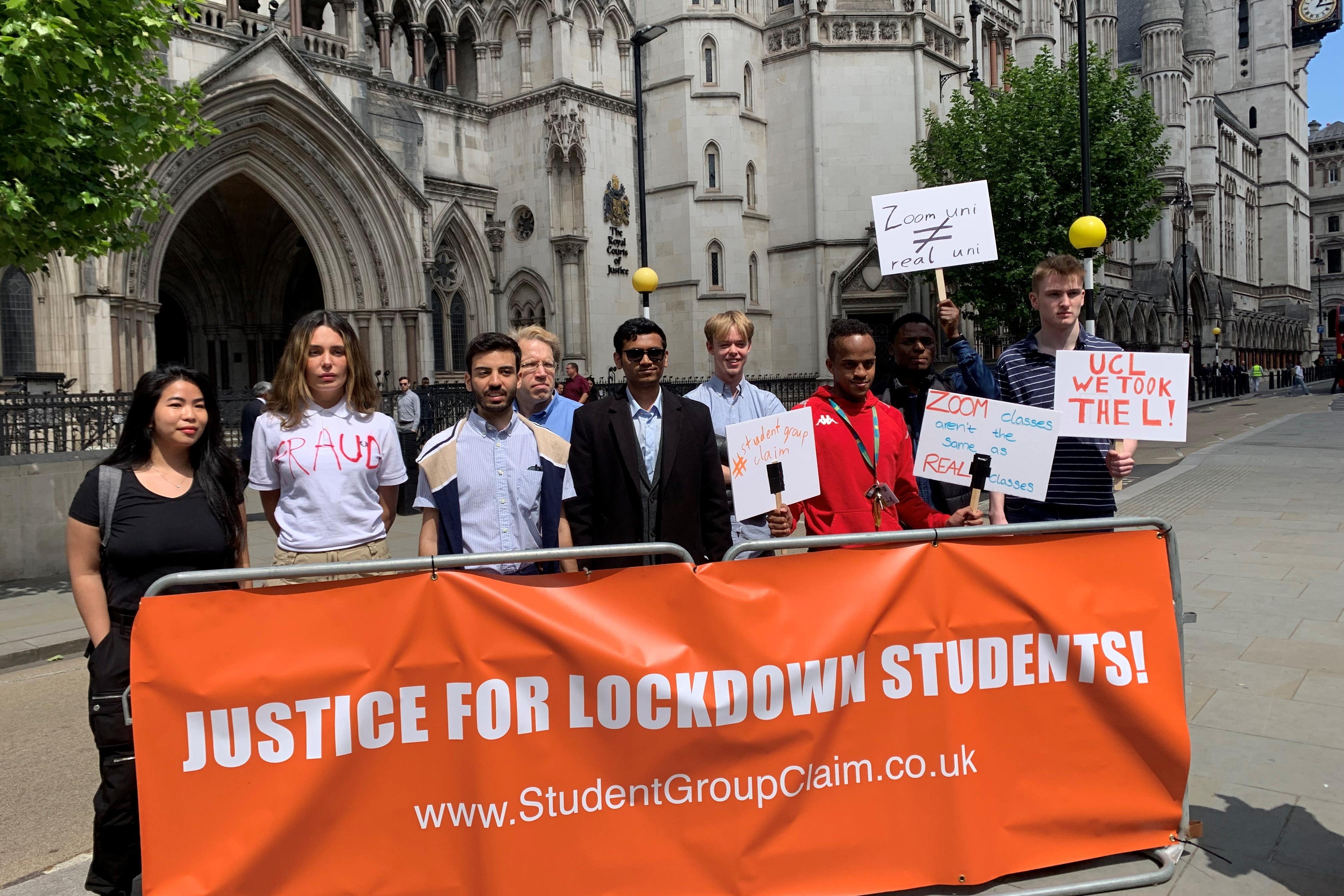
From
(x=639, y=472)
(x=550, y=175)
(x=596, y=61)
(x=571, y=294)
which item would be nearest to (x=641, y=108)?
(x=550, y=175)

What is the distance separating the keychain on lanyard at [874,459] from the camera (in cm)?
418

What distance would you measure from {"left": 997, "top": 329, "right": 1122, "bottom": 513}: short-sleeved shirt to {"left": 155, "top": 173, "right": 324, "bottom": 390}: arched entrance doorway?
81.6 ft

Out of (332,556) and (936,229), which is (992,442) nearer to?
(936,229)

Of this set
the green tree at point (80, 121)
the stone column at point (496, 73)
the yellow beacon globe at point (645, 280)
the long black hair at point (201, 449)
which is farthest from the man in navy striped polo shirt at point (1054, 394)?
the stone column at point (496, 73)

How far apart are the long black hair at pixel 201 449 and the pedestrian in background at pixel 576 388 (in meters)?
10.7

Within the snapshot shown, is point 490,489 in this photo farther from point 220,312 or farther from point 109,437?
point 220,312

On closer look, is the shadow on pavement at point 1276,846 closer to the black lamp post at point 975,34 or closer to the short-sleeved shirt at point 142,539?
the short-sleeved shirt at point 142,539

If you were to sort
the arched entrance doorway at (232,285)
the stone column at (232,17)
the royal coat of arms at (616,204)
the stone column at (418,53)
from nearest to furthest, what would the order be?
the stone column at (232,17)
the stone column at (418,53)
the royal coat of arms at (616,204)
the arched entrance doorway at (232,285)

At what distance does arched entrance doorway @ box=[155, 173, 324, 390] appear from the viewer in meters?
26.1

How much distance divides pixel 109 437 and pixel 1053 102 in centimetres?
2195

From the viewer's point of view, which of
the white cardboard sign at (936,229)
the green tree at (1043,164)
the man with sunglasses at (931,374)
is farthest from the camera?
the green tree at (1043,164)

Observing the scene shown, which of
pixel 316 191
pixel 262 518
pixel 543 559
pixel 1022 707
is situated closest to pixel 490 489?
pixel 543 559

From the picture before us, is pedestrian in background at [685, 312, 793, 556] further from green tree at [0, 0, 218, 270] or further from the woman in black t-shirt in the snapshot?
green tree at [0, 0, 218, 270]

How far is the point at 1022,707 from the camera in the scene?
3.14m
